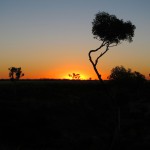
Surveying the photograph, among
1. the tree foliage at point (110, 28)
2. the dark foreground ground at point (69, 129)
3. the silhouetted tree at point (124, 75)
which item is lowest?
the dark foreground ground at point (69, 129)

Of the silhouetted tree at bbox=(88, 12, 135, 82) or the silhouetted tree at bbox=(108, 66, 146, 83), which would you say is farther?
the silhouetted tree at bbox=(108, 66, 146, 83)

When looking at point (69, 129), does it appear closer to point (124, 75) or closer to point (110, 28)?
point (110, 28)

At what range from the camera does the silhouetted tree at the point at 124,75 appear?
389ft

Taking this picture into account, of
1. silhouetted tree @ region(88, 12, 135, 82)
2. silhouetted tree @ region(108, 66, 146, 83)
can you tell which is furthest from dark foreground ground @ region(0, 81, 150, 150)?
silhouetted tree @ region(108, 66, 146, 83)

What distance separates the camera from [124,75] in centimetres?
12206

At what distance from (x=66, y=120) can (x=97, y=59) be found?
16153 millimetres

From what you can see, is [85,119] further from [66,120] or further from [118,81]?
[118,81]

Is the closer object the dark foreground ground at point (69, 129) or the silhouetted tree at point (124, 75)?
the dark foreground ground at point (69, 129)

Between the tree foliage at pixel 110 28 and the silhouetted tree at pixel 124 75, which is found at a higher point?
the silhouetted tree at pixel 124 75

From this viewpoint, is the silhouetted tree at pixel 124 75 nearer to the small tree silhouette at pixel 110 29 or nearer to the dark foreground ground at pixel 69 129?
the dark foreground ground at pixel 69 129

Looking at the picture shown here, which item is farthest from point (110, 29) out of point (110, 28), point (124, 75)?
point (124, 75)

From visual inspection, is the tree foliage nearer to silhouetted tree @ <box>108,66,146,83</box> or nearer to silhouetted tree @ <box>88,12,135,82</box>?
silhouetted tree @ <box>88,12,135,82</box>

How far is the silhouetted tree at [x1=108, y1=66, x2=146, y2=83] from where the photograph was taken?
389ft

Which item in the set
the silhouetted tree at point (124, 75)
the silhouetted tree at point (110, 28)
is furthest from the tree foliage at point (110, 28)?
the silhouetted tree at point (124, 75)
